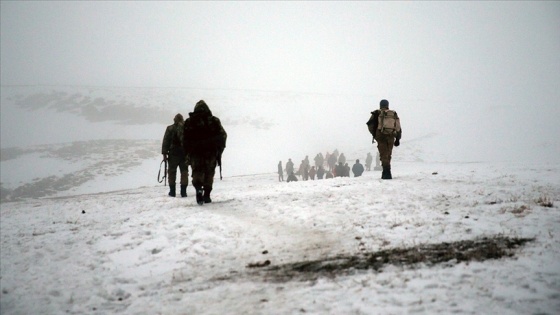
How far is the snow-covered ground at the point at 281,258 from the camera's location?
3148mm

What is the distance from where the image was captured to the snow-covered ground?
315 cm

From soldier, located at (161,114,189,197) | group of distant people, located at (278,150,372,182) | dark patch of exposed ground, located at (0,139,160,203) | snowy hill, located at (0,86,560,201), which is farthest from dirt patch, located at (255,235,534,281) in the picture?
dark patch of exposed ground, located at (0,139,160,203)

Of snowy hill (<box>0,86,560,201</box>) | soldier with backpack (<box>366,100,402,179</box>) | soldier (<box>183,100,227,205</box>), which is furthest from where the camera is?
snowy hill (<box>0,86,560,201</box>)

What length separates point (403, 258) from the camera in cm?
404

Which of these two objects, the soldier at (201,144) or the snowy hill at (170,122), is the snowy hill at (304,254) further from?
the snowy hill at (170,122)

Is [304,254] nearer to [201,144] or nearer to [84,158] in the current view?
[201,144]

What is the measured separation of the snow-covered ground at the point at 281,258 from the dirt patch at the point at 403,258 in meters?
0.06

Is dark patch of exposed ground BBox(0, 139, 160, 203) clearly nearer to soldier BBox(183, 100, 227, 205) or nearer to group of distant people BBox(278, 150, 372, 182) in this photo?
Result: group of distant people BBox(278, 150, 372, 182)

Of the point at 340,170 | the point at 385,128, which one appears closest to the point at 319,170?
the point at 340,170

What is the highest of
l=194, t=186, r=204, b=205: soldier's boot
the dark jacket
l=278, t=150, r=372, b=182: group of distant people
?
the dark jacket

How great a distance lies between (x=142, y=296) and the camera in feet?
12.7

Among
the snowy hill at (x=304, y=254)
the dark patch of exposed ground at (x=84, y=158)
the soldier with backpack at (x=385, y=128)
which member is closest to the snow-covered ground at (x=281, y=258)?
the snowy hill at (x=304, y=254)

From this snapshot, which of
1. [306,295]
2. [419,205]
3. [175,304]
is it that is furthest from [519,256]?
[175,304]

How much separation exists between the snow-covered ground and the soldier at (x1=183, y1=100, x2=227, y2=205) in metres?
0.78
